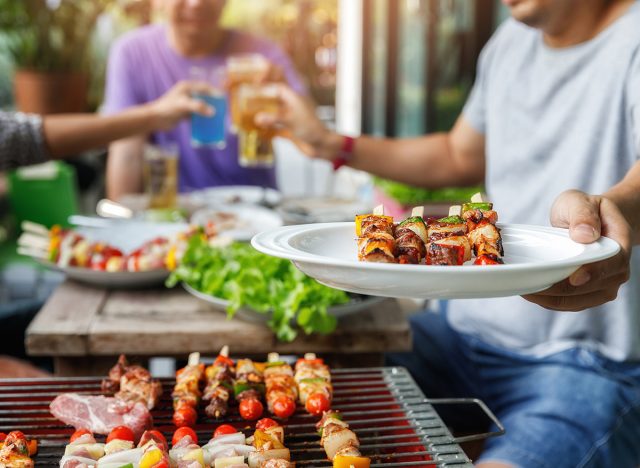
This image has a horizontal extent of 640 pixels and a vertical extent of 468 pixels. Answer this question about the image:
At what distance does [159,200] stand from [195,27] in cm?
121

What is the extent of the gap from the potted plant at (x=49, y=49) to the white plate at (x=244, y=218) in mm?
4514

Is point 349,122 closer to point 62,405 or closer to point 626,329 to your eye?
point 626,329

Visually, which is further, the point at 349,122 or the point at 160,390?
the point at 349,122

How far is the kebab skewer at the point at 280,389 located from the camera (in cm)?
160

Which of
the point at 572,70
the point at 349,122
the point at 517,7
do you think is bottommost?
the point at 349,122

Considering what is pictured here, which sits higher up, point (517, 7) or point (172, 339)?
point (517, 7)

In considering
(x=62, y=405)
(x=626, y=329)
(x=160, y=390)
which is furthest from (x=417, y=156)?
(x=62, y=405)

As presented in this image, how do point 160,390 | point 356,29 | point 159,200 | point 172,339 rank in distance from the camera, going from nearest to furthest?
point 160,390 < point 172,339 < point 159,200 < point 356,29

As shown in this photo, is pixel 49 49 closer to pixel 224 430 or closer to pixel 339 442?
pixel 224 430

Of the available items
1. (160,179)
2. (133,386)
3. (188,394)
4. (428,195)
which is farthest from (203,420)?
(428,195)

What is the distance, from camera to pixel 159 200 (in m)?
3.29

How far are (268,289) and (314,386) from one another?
17.8 inches

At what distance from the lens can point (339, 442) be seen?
139 cm

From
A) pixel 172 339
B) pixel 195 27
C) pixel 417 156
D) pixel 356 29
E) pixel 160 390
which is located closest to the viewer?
pixel 160 390
